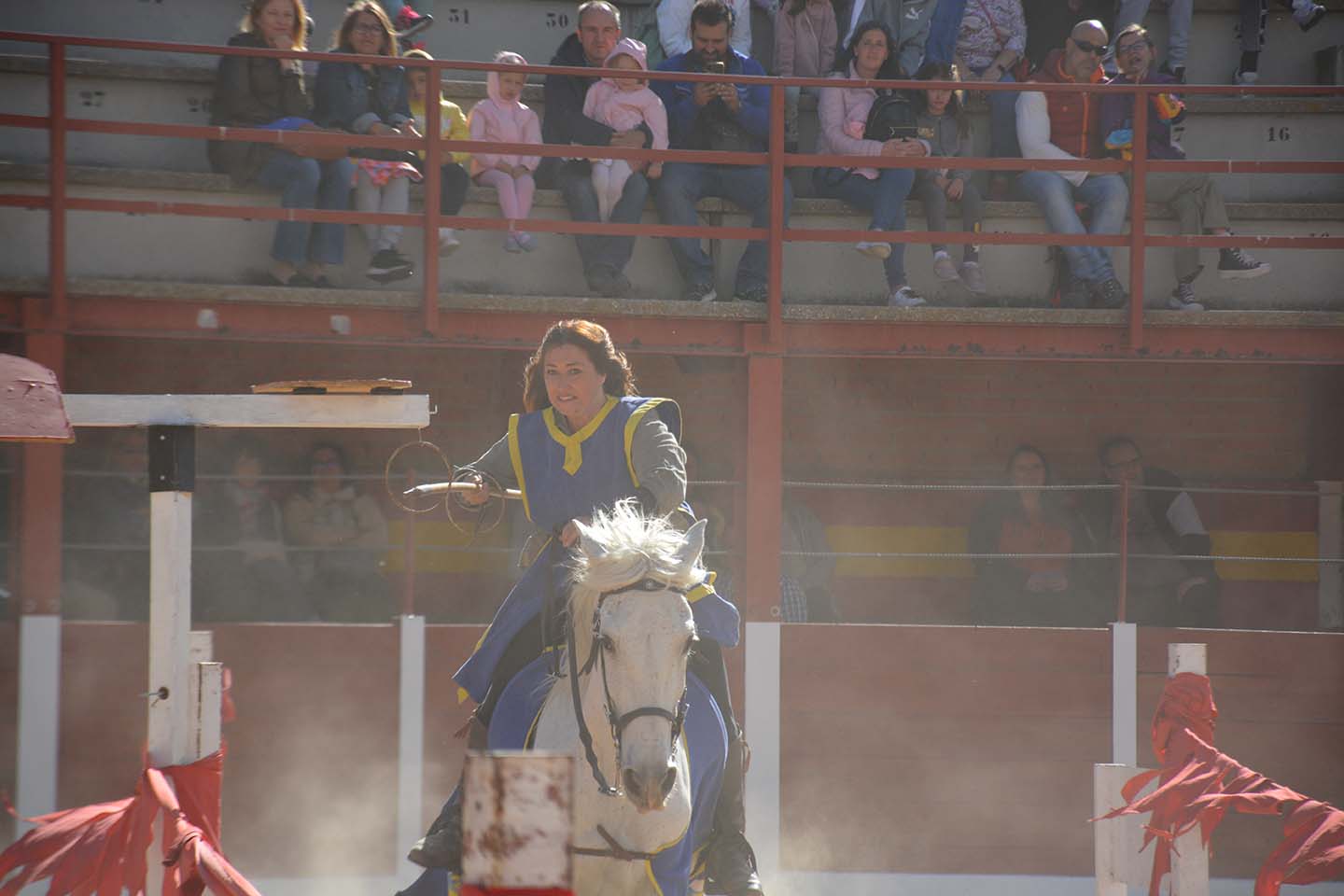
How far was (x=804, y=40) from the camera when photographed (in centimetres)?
862

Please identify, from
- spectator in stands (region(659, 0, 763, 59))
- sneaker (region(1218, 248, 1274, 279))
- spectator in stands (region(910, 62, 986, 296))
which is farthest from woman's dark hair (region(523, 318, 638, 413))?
sneaker (region(1218, 248, 1274, 279))

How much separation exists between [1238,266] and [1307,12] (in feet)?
9.32

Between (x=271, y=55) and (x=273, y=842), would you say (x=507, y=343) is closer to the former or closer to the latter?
(x=271, y=55)

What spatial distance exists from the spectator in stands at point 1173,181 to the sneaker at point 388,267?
3901 mm

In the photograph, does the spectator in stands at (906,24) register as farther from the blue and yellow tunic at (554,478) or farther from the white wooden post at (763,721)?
the blue and yellow tunic at (554,478)

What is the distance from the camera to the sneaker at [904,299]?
7.59 metres

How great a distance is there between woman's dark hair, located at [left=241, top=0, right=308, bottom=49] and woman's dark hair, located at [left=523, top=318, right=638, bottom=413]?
149 inches

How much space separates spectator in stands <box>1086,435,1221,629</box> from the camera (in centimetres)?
799

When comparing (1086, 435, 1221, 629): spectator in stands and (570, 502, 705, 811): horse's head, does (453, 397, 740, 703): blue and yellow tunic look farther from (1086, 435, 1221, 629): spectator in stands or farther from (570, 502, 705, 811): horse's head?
(1086, 435, 1221, 629): spectator in stands

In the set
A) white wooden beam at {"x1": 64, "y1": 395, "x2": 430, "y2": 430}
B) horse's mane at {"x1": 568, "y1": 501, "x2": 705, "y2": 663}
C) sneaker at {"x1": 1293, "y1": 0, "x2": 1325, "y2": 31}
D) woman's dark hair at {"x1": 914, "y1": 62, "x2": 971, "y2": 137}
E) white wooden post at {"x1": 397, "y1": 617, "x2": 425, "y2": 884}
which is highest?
sneaker at {"x1": 1293, "y1": 0, "x2": 1325, "y2": 31}

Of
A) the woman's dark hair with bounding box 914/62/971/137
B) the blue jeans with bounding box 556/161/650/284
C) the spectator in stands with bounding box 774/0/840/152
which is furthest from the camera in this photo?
the spectator in stands with bounding box 774/0/840/152

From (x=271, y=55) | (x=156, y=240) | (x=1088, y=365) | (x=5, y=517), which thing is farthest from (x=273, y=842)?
(x=1088, y=365)

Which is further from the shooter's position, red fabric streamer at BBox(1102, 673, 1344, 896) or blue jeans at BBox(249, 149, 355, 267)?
blue jeans at BBox(249, 149, 355, 267)

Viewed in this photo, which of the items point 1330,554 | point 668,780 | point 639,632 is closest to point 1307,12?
point 1330,554
